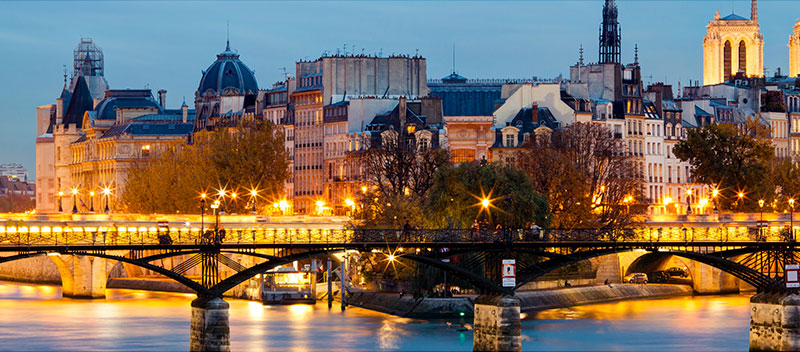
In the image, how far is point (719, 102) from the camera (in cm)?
17112

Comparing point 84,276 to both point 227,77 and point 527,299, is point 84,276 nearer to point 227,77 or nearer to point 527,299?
point 527,299

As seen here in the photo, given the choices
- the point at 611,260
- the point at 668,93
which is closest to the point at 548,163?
the point at 611,260

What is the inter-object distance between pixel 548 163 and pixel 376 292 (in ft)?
58.3

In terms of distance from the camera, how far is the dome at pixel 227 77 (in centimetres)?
18850

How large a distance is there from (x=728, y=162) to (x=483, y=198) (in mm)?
33385

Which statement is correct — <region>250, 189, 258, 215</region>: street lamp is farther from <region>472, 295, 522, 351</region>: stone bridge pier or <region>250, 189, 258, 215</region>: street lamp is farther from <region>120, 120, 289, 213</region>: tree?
<region>472, 295, 522, 351</region>: stone bridge pier

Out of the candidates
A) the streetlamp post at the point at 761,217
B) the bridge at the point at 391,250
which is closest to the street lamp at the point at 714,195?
the streetlamp post at the point at 761,217

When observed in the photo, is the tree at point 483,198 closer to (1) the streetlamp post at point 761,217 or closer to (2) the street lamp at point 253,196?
(1) the streetlamp post at point 761,217

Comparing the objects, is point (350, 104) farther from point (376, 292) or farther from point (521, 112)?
point (376, 292)

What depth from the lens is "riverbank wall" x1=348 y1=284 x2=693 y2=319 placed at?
98.2m

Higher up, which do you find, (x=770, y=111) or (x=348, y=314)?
(x=770, y=111)

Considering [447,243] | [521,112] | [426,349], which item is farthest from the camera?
[521,112]

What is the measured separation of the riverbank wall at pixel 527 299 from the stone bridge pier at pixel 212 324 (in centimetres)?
2196

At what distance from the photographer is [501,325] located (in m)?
79.5
